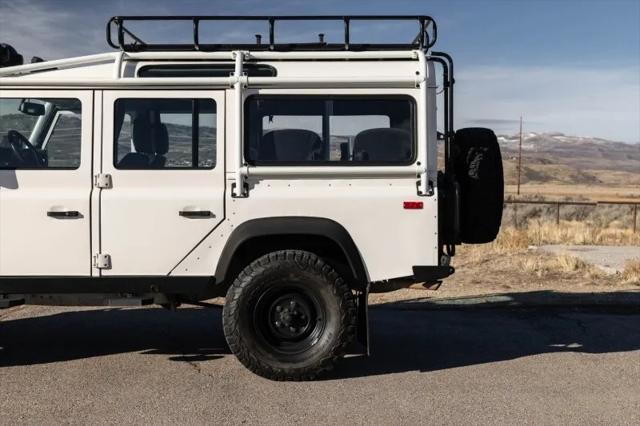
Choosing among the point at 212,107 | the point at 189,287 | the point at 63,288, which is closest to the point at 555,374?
the point at 189,287

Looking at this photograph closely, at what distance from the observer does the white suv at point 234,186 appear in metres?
5.42

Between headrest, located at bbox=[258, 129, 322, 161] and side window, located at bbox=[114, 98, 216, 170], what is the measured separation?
41cm

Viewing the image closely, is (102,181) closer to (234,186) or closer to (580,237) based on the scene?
(234,186)

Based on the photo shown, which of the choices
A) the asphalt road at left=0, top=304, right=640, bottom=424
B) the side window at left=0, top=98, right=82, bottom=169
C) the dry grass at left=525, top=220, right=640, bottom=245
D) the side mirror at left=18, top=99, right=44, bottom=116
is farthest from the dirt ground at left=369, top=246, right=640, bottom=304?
the side mirror at left=18, top=99, right=44, bottom=116

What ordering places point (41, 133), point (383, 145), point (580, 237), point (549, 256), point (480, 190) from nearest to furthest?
1. point (41, 133)
2. point (383, 145)
3. point (480, 190)
4. point (549, 256)
5. point (580, 237)

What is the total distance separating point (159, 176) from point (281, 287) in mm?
1276

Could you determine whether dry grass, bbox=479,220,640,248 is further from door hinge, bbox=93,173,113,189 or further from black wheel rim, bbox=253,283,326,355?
door hinge, bbox=93,173,113,189

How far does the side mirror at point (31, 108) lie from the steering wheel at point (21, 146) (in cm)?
18

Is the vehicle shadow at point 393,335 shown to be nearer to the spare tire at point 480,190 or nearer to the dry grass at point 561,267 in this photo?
the spare tire at point 480,190

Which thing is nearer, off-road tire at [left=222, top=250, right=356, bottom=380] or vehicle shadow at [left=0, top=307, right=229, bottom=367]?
off-road tire at [left=222, top=250, right=356, bottom=380]

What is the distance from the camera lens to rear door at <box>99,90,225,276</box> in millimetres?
5410

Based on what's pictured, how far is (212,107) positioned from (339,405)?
96.7 inches

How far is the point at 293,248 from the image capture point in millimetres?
5680

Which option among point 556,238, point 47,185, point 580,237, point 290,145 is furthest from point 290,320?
point 580,237
